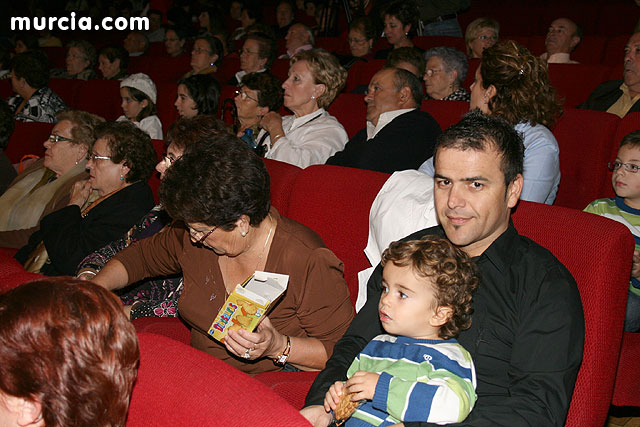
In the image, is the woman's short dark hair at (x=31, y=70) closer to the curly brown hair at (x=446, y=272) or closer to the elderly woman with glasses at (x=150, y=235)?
the elderly woman with glasses at (x=150, y=235)

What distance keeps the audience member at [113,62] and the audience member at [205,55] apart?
896mm

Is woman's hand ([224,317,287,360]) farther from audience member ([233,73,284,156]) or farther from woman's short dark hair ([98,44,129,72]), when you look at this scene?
woman's short dark hair ([98,44,129,72])

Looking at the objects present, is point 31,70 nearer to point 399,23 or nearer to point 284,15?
point 399,23

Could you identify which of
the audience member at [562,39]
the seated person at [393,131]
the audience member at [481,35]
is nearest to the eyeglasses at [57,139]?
the seated person at [393,131]

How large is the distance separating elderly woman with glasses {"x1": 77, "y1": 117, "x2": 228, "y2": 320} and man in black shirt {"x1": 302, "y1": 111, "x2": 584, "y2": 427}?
35.0 inches

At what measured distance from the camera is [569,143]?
2.70m

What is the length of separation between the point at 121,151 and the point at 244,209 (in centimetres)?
115

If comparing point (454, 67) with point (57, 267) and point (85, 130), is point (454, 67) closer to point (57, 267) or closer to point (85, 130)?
point (85, 130)

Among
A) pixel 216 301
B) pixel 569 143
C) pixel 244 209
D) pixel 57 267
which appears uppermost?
pixel 569 143

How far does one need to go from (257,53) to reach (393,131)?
7.46 feet

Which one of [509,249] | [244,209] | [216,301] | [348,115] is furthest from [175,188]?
[348,115]

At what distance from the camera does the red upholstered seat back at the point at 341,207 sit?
6.25 feet

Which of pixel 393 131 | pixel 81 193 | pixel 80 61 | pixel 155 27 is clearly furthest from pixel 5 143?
pixel 155 27

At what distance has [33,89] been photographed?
15.4ft
